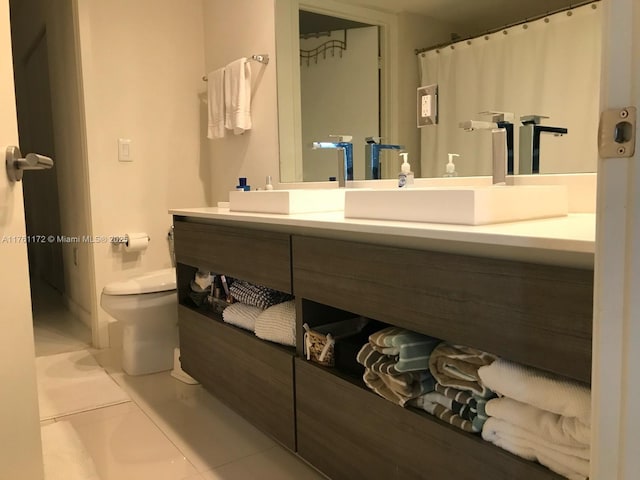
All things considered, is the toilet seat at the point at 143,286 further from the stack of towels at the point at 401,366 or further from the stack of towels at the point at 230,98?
the stack of towels at the point at 401,366

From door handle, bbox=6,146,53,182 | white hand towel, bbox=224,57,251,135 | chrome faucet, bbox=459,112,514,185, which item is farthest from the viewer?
white hand towel, bbox=224,57,251,135

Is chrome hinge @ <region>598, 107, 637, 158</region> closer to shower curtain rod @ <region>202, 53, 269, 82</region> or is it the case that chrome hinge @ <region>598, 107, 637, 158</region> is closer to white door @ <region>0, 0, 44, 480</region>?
white door @ <region>0, 0, 44, 480</region>

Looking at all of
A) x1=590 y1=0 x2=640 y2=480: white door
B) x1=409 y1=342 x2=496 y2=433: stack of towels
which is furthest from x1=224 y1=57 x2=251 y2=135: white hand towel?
x1=590 y1=0 x2=640 y2=480: white door

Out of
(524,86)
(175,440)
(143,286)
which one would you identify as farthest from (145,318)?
(524,86)

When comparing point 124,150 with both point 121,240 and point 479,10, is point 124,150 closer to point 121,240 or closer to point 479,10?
point 121,240

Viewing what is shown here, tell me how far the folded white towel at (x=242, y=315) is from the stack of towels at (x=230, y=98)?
3.52 ft

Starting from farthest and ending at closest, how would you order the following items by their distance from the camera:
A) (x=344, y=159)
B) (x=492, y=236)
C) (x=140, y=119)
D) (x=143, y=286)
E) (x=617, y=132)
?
(x=140, y=119) → (x=143, y=286) → (x=344, y=159) → (x=492, y=236) → (x=617, y=132)

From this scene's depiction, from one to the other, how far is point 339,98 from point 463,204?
1240 mm

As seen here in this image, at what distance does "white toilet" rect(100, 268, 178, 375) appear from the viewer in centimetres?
246

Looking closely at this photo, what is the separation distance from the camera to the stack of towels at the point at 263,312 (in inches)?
62.6

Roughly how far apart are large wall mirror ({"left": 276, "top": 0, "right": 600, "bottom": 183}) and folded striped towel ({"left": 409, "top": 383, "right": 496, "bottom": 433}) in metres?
0.68

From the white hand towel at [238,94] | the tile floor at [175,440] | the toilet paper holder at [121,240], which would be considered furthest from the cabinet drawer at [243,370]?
the white hand towel at [238,94]

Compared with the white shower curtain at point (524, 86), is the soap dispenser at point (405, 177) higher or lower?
lower

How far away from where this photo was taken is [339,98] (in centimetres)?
218
